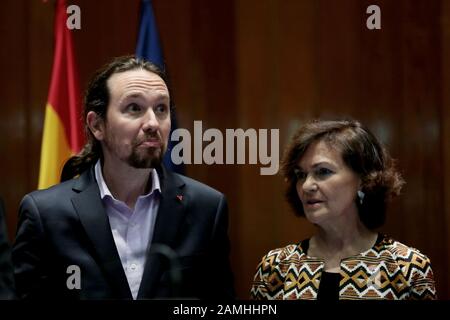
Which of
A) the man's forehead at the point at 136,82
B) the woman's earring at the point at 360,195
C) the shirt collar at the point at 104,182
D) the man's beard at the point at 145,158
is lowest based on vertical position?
A: the woman's earring at the point at 360,195

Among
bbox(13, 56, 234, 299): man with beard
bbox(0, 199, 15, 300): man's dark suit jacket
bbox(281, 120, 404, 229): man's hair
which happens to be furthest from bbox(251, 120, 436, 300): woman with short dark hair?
bbox(0, 199, 15, 300): man's dark suit jacket

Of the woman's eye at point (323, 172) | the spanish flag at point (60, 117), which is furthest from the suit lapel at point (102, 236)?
the woman's eye at point (323, 172)

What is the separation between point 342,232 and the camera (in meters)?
2.30

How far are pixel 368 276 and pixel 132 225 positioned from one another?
83 centimetres

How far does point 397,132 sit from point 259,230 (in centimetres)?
80

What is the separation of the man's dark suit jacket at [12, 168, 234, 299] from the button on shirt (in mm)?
46

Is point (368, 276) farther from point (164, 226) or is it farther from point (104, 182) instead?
point (104, 182)

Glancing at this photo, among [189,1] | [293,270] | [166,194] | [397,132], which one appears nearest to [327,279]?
[293,270]

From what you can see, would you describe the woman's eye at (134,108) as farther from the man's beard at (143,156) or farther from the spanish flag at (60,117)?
the spanish flag at (60,117)

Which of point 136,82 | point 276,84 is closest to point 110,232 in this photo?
point 136,82

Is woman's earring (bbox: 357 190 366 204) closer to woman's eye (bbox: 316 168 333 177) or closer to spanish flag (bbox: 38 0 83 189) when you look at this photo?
woman's eye (bbox: 316 168 333 177)

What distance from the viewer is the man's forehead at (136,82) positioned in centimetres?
238

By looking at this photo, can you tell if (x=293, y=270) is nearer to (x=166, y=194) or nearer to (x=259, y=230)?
(x=166, y=194)

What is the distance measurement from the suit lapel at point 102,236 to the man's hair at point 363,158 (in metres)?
0.70
